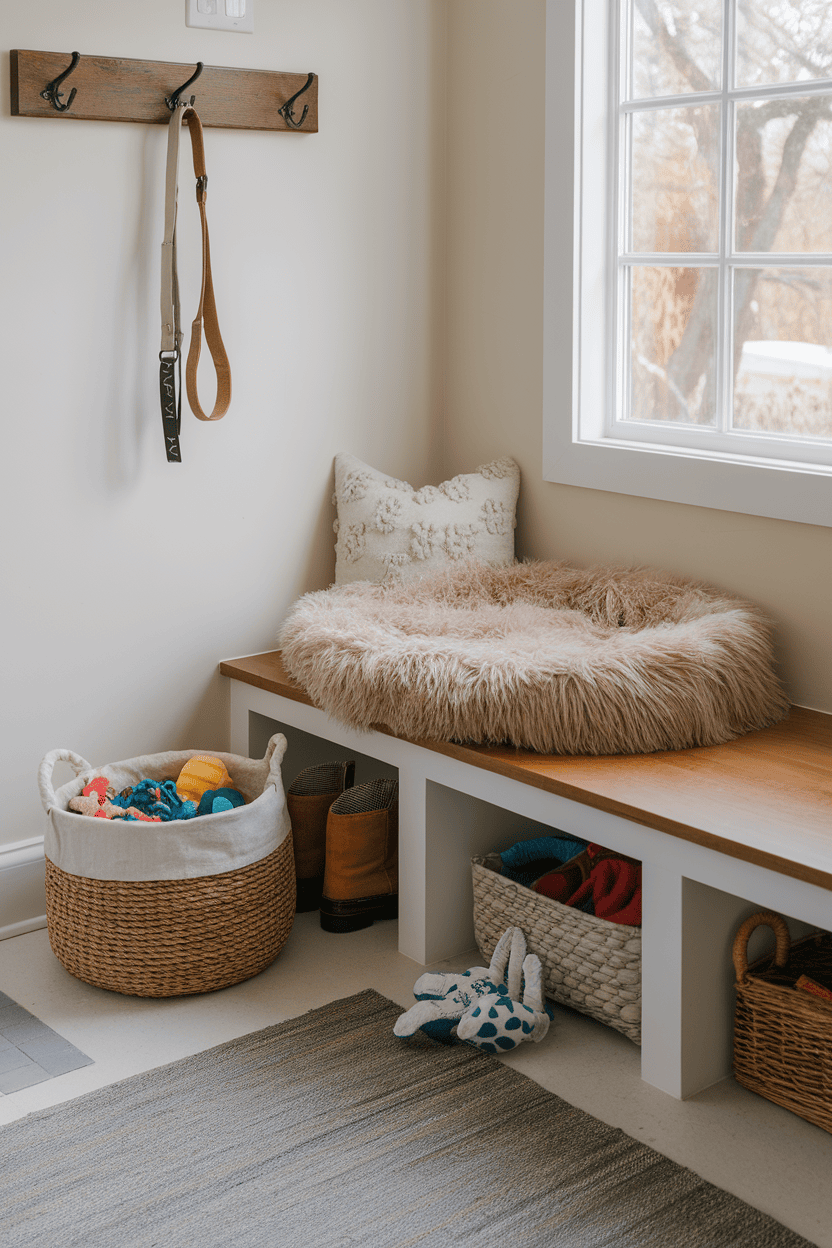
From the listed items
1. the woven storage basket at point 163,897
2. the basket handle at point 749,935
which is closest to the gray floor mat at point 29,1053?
the woven storage basket at point 163,897

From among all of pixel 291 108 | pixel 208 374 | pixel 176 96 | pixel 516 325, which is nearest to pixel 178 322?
pixel 208 374

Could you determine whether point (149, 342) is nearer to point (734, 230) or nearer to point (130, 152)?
point (130, 152)

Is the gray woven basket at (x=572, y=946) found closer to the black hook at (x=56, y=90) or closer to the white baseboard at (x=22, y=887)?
the white baseboard at (x=22, y=887)

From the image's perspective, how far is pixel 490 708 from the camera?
2.04 meters

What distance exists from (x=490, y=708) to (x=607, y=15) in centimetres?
147

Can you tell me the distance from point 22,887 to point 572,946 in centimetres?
110

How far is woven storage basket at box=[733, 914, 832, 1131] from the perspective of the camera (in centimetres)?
173

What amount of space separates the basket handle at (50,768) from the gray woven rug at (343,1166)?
0.53 meters

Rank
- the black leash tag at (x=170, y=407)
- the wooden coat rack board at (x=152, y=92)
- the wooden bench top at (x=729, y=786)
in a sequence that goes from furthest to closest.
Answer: the black leash tag at (x=170, y=407)
the wooden coat rack board at (x=152, y=92)
the wooden bench top at (x=729, y=786)

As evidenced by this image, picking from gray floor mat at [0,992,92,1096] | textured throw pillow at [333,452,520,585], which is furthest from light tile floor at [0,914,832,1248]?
textured throw pillow at [333,452,520,585]

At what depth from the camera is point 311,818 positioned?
97.0 inches

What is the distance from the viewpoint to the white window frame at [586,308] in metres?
2.42

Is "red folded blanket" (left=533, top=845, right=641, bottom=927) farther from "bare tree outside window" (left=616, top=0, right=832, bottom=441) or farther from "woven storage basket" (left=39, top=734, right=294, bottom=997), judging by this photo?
"bare tree outside window" (left=616, top=0, right=832, bottom=441)

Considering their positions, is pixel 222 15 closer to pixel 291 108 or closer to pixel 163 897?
pixel 291 108
